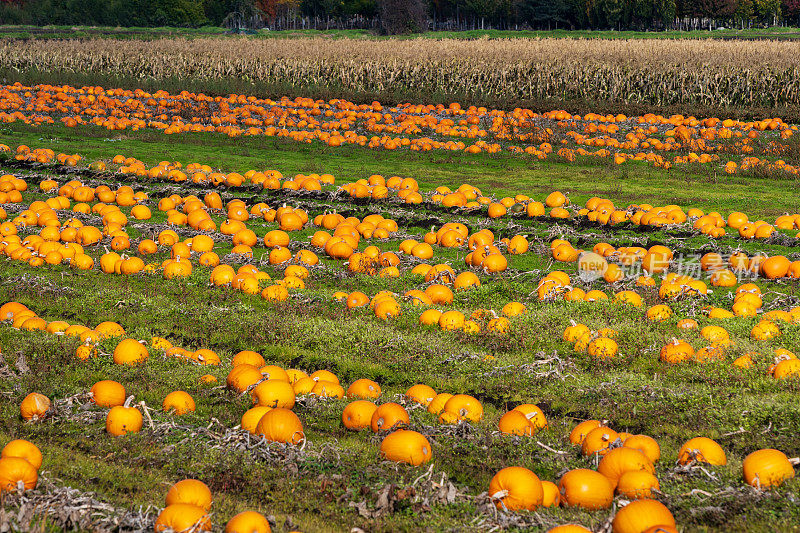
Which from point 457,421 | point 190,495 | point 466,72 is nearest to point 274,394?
point 457,421

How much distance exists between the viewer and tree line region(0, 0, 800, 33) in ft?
264

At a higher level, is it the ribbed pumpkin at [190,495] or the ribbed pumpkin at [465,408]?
the ribbed pumpkin at [190,495]

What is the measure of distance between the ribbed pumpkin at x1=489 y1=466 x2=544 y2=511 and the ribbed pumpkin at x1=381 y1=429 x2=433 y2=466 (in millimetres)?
687

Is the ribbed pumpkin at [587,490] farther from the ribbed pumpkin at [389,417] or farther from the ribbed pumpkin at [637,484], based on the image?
the ribbed pumpkin at [389,417]

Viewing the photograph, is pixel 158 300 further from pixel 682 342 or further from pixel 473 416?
pixel 682 342

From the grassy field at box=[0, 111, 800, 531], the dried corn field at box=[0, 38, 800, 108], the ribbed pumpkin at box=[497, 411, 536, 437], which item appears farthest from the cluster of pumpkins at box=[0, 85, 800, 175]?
the ribbed pumpkin at box=[497, 411, 536, 437]

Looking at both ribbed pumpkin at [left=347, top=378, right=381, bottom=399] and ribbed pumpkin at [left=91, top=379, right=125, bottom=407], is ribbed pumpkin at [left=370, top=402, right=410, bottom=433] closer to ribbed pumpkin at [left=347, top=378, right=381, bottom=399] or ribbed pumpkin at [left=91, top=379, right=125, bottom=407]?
ribbed pumpkin at [left=347, top=378, right=381, bottom=399]

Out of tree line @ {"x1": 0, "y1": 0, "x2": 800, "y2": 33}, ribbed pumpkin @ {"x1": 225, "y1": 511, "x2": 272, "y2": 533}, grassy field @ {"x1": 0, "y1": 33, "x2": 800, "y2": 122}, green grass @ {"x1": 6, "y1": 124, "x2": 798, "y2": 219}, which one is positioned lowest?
ribbed pumpkin @ {"x1": 225, "y1": 511, "x2": 272, "y2": 533}

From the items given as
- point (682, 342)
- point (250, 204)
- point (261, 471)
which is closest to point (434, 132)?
point (250, 204)

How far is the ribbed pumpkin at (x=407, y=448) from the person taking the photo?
4926mm

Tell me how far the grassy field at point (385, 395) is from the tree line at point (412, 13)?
7354 cm

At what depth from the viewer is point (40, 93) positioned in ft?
89.4

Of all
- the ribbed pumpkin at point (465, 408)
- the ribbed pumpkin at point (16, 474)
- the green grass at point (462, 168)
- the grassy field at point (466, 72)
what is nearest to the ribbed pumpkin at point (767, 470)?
the ribbed pumpkin at point (465, 408)

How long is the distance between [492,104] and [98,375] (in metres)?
21.2
